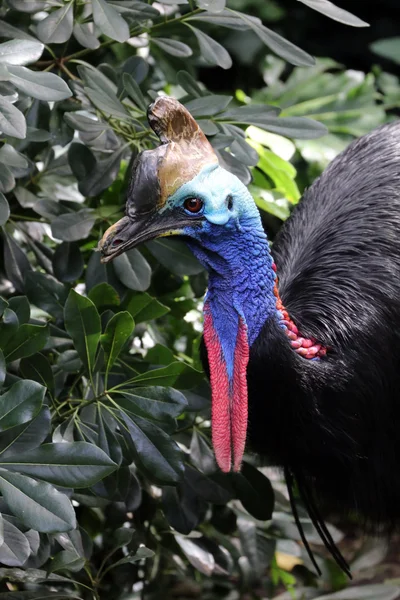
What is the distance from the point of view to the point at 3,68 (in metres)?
1.67

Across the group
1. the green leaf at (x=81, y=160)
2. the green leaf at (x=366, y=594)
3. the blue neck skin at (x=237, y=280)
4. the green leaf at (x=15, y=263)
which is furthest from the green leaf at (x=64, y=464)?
the green leaf at (x=366, y=594)

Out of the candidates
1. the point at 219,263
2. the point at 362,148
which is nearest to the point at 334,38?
the point at 362,148

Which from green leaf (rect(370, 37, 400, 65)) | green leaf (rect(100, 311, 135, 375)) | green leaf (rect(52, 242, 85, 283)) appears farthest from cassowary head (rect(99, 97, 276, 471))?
green leaf (rect(370, 37, 400, 65))

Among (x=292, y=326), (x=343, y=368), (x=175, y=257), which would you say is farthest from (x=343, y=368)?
(x=175, y=257)

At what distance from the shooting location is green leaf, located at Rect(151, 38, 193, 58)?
2.14m

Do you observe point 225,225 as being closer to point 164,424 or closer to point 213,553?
point 164,424

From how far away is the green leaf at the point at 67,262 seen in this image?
207cm

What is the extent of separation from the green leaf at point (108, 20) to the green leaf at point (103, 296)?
1.41 feet

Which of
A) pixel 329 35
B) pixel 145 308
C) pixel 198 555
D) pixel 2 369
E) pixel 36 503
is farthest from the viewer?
pixel 329 35

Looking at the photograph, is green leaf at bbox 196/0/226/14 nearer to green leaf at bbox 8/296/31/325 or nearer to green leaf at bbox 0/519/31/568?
green leaf at bbox 8/296/31/325

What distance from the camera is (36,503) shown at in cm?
155

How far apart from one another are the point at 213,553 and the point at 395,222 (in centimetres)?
76

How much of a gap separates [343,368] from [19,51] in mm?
739

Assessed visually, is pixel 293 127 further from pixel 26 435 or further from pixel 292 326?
pixel 26 435
